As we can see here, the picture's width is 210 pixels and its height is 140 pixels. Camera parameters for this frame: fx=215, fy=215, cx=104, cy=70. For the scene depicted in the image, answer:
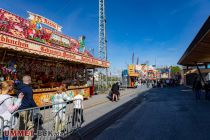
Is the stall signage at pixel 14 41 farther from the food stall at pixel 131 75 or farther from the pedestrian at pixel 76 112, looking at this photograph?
the food stall at pixel 131 75

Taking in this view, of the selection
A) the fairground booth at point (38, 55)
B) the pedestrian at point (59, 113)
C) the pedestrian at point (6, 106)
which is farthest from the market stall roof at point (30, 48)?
the pedestrian at point (6, 106)

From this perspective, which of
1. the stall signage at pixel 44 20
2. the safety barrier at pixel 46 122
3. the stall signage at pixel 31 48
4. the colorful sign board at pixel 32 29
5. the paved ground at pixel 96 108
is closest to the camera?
the safety barrier at pixel 46 122

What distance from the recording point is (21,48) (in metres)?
10.8

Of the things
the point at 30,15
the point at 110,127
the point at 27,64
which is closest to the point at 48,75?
the point at 27,64

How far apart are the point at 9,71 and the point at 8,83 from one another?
7462 mm

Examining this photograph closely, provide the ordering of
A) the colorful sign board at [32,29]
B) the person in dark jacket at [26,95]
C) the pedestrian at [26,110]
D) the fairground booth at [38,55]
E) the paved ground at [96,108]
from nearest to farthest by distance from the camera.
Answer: the pedestrian at [26,110] → the person in dark jacket at [26,95] → the paved ground at [96,108] → the fairground booth at [38,55] → the colorful sign board at [32,29]

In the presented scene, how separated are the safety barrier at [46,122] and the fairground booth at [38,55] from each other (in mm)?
4707

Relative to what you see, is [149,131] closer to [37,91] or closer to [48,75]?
[37,91]

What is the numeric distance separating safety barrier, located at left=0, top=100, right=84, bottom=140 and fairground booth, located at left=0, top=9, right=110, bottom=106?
4707 millimetres

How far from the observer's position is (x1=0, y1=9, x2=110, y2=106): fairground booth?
11.3 m

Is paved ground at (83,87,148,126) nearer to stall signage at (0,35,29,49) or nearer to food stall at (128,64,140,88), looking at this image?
stall signage at (0,35,29,49)

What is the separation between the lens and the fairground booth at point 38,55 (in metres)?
11.3

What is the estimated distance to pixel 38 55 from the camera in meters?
12.9

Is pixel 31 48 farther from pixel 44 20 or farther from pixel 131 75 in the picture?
pixel 131 75
